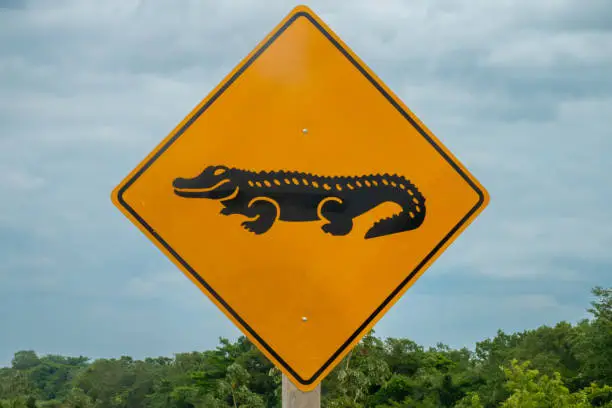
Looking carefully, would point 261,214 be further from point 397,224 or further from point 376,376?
point 376,376

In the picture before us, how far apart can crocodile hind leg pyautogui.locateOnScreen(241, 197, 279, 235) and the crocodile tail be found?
0.49 meters

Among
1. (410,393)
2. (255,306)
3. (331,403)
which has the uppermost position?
(410,393)

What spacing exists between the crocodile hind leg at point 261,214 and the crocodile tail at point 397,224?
487 millimetres

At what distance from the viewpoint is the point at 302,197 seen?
3.71 meters

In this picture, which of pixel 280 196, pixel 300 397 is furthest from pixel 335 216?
pixel 300 397

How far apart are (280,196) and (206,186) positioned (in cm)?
38

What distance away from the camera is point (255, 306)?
3613 millimetres

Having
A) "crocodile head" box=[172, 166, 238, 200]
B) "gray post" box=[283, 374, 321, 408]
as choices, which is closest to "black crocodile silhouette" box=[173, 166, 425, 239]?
"crocodile head" box=[172, 166, 238, 200]

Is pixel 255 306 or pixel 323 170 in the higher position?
pixel 323 170

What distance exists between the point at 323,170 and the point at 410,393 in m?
43.3

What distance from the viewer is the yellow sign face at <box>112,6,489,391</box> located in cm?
362

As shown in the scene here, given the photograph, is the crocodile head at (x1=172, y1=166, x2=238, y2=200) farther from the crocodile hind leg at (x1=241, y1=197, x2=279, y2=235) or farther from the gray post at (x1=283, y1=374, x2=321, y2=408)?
the gray post at (x1=283, y1=374, x2=321, y2=408)

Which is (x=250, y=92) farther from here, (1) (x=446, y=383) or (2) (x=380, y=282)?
(1) (x=446, y=383)

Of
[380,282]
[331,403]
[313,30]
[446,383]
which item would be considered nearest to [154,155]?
[313,30]
